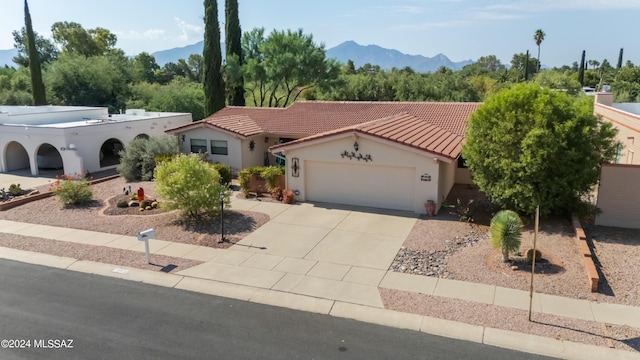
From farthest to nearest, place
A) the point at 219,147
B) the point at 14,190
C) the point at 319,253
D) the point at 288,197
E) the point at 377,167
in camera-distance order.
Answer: the point at 219,147
the point at 14,190
the point at 288,197
the point at 377,167
the point at 319,253

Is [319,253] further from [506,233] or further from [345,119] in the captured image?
[345,119]

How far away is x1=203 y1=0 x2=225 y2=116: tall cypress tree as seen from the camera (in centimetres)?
3819

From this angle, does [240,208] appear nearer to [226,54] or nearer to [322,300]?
[322,300]

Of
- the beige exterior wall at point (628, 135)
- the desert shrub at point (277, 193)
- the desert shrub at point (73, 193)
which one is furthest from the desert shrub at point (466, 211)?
the desert shrub at point (73, 193)

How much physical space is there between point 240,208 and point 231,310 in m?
8.86

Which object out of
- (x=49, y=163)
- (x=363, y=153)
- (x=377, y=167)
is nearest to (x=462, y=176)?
(x=377, y=167)

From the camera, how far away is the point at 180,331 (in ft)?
32.4

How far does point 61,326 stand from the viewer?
10.1 metres

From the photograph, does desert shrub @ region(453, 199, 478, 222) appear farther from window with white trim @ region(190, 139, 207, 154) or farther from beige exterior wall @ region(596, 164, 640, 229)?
window with white trim @ region(190, 139, 207, 154)

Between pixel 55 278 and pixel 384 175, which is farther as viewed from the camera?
pixel 384 175

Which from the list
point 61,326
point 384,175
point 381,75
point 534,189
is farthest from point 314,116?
point 381,75

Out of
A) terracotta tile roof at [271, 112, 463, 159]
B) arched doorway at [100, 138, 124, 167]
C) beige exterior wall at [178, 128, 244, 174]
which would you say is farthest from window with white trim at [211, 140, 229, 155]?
arched doorway at [100, 138, 124, 167]

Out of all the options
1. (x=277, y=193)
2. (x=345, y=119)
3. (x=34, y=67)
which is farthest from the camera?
(x=34, y=67)

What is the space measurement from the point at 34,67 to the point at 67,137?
65.7ft
